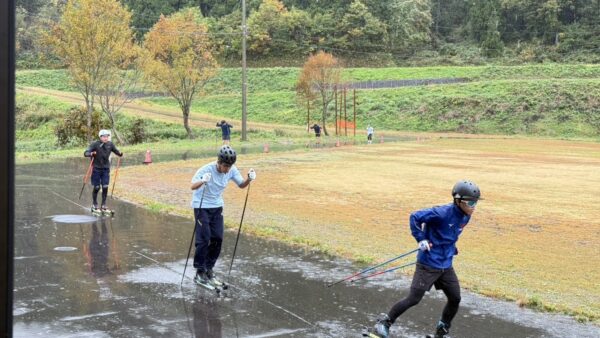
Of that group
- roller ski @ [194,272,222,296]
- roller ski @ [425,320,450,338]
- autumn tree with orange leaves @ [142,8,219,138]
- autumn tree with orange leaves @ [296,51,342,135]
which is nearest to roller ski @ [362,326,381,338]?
roller ski @ [425,320,450,338]

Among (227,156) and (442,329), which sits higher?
(227,156)

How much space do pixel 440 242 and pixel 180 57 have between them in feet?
123

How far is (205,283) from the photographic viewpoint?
294 inches

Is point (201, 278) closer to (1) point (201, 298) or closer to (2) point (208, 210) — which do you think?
(1) point (201, 298)

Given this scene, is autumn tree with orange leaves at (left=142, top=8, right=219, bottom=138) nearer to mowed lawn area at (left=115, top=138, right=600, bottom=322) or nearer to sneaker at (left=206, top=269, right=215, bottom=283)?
mowed lawn area at (left=115, top=138, right=600, bottom=322)

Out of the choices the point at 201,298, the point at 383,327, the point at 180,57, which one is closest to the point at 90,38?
the point at 180,57

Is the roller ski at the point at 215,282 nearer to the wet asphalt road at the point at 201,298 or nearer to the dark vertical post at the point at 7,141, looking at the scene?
the wet asphalt road at the point at 201,298

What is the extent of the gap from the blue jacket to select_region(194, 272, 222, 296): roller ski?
260 centimetres

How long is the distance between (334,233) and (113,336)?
6.36 meters

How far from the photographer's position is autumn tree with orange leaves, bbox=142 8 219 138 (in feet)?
135

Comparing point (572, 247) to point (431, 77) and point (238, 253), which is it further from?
point (431, 77)

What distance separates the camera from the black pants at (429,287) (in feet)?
18.8

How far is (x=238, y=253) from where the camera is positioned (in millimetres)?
9508

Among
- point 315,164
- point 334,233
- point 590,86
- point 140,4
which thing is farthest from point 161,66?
point 140,4
